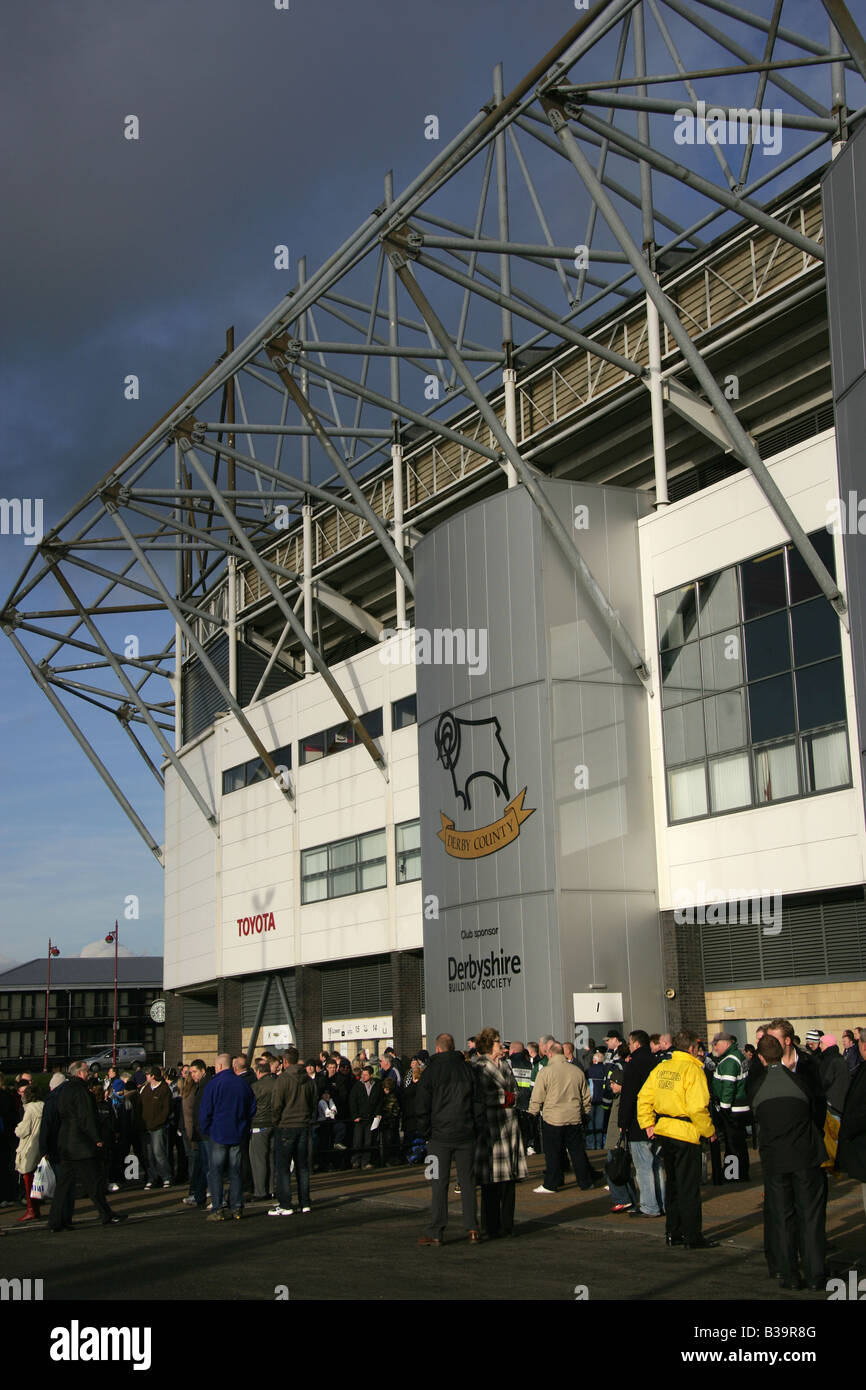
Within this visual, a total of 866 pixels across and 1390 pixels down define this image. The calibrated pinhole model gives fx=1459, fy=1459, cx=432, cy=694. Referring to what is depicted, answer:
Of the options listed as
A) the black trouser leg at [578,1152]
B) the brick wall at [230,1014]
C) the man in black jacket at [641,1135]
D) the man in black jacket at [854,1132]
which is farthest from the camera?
the brick wall at [230,1014]

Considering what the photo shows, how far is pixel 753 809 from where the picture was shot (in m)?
24.5

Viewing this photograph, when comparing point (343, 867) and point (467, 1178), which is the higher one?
point (343, 867)

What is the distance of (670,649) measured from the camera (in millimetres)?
26547

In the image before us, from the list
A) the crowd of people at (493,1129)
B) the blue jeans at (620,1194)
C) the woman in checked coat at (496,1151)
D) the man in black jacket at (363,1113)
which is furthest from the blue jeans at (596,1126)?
the woman in checked coat at (496,1151)

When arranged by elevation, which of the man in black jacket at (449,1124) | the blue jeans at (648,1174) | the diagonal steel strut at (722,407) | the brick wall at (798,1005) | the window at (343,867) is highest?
the diagonal steel strut at (722,407)

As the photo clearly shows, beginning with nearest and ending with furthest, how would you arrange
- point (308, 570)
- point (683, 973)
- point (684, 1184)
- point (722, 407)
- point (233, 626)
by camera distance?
1. point (684, 1184)
2. point (722, 407)
3. point (683, 973)
4. point (308, 570)
5. point (233, 626)

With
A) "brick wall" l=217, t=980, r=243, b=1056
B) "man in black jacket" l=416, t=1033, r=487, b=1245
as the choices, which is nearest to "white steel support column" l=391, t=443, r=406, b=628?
"brick wall" l=217, t=980, r=243, b=1056

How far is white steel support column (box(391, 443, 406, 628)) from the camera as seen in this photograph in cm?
3441

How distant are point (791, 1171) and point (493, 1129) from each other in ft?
12.2

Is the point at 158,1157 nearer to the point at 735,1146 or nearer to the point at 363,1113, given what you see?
the point at 363,1113

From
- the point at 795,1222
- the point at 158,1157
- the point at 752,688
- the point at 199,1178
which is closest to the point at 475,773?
the point at 752,688

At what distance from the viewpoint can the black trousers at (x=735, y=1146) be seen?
1633 cm

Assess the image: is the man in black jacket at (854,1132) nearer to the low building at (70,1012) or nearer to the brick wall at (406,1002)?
the brick wall at (406,1002)

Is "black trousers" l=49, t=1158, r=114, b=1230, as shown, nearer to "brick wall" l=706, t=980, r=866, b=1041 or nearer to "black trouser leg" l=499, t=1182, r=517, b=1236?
"black trouser leg" l=499, t=1182, r=517, b=1236
